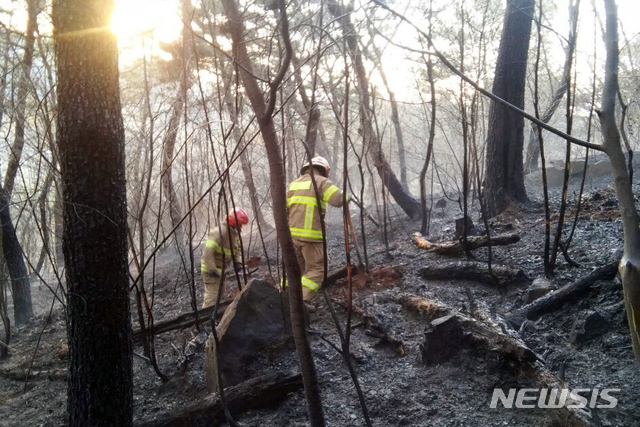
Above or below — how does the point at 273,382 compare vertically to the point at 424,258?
below

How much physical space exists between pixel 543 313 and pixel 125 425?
2780 millimetres

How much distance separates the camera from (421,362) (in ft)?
10.1

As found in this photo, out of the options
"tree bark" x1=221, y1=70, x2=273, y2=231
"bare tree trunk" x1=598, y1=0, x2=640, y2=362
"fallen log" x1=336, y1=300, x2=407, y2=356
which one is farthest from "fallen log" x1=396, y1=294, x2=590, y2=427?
"tree bark" x1=221, y1=70, x2=273, y2=231

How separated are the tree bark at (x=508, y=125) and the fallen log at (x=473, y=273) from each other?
2.18m

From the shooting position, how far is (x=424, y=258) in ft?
17.4

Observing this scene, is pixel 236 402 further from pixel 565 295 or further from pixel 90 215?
pixel 565 295

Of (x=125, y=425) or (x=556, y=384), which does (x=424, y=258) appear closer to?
(x=556, y=384)

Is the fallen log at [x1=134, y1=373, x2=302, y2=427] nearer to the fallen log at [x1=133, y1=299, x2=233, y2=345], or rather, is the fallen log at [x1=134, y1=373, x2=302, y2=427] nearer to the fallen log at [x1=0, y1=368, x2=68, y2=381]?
the fallen log at [x1=133, y1=299, x2=233, y2=345]

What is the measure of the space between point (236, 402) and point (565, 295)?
91.5 inches

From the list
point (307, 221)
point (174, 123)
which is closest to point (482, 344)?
point (307, 221)

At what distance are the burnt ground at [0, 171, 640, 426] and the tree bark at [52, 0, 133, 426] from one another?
71 cm

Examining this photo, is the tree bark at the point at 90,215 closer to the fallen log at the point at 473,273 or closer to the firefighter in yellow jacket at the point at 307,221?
the firefighter in yellow jacket at the point at 307,221

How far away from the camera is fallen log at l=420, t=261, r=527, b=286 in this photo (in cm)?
397

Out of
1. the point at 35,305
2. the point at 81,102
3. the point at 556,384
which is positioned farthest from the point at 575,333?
the point at 35,305
